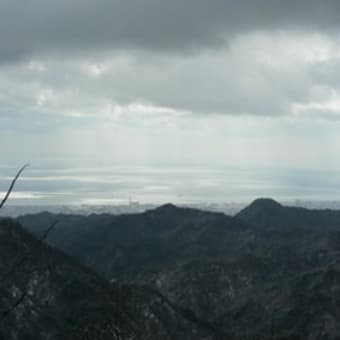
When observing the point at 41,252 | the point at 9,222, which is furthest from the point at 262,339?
the point at 9,222

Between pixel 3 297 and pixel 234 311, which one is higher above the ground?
pixel 3 297

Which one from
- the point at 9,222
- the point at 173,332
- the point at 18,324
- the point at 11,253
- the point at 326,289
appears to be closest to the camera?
the point at 18,324

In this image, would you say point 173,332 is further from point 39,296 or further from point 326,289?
point 326,289

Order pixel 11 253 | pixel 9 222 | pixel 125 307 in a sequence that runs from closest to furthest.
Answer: pixel 125 307
pixel 11 253
pixel 9 222

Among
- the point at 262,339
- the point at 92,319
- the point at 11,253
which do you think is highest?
the point at 11,253

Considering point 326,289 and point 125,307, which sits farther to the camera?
point 326,289

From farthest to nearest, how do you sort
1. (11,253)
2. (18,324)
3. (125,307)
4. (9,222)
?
(9,222) < (11,253) < (18,324) < (125,307)

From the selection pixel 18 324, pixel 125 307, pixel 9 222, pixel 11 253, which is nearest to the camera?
pixel 125 307

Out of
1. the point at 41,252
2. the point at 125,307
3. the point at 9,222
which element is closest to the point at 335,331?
the point at 41,252

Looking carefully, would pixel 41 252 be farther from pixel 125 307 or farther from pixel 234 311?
pixel 125 307
